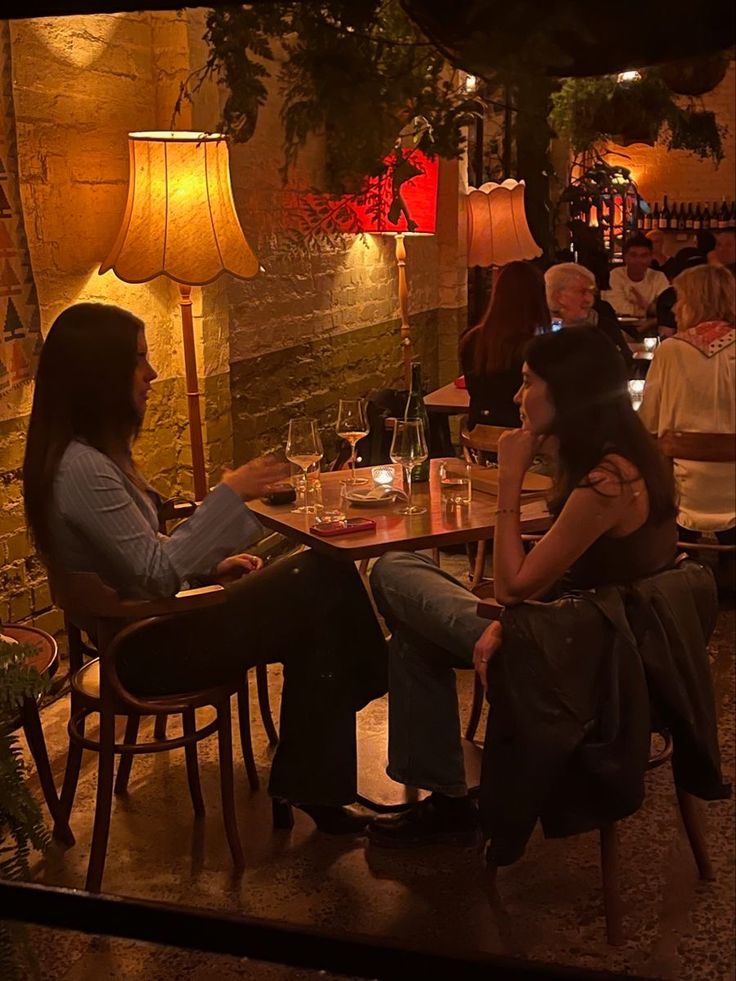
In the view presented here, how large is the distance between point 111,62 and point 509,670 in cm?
206

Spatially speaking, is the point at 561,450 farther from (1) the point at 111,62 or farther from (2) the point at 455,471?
(1) the point at 111,62

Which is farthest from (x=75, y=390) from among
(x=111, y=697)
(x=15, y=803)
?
→ (x=15, y=803)

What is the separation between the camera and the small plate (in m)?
2.45

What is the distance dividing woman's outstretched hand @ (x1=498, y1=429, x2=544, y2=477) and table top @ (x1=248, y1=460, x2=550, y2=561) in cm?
35

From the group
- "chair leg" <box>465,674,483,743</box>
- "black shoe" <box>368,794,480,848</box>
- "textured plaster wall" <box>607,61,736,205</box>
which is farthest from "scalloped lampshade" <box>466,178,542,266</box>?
"black shoe" <box>368,794,480,848</box>

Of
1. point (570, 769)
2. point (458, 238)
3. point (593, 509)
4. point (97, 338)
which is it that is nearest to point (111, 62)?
point (458, 238)

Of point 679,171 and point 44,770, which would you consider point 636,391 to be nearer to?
point 679,171

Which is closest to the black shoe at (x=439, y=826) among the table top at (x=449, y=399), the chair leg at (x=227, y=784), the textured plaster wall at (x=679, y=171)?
the chair leg at (x=227, y=784)

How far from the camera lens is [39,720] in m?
2.28

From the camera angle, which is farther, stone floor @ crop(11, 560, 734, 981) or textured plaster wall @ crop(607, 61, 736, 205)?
stone floor @ crop(11, 560, 734, 981)

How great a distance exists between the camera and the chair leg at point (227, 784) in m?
2.23

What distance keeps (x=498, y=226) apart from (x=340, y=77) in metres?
1.41

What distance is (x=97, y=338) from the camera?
2018 mm

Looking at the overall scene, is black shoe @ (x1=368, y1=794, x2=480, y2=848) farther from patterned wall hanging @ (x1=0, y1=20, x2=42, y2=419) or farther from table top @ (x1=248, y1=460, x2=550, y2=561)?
patterned wall hanging @ (x1=0, y1=20, x2=42, y2=419)
